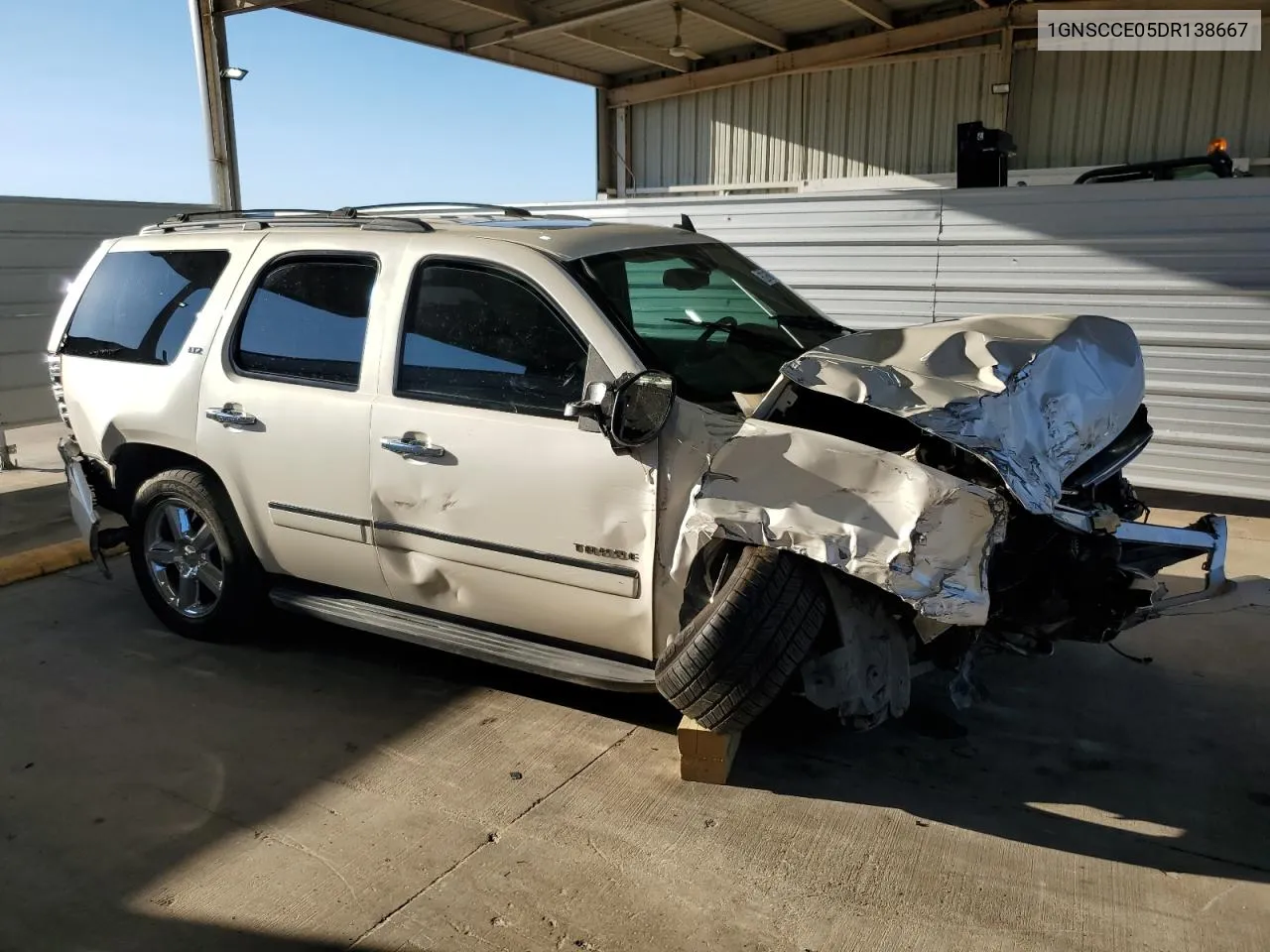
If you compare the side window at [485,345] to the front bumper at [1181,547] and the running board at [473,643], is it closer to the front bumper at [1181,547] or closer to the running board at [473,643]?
the running board at [473,643]

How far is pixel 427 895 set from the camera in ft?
9.48

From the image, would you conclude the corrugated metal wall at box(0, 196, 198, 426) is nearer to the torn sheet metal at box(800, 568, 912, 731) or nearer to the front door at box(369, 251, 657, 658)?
the front door at box(369, 251, 657, 658)

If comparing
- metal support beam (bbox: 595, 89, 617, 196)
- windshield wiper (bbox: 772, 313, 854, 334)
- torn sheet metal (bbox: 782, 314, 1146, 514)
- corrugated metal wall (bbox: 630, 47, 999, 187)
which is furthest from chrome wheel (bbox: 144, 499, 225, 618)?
metal support beam (bbox: 595, 89, 617, 196)

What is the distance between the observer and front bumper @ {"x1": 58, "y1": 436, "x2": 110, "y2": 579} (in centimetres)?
491

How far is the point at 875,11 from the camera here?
1194 centimetres

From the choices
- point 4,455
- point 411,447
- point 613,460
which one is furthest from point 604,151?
point 613,460

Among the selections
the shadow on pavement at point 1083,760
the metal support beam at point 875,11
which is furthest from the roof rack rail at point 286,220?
the metal support beam at point 875,11

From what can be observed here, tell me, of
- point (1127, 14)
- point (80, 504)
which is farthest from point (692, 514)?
point (1127, 14)

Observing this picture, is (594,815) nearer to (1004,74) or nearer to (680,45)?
(1004,74)

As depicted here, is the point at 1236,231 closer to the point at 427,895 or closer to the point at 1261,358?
the point at 1261,358

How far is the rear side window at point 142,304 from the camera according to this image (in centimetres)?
464

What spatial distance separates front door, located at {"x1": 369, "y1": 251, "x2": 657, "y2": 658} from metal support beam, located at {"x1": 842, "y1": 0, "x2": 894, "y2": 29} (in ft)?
30.7

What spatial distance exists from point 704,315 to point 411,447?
4.32ft

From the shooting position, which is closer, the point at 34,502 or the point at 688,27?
the point at 34,502
